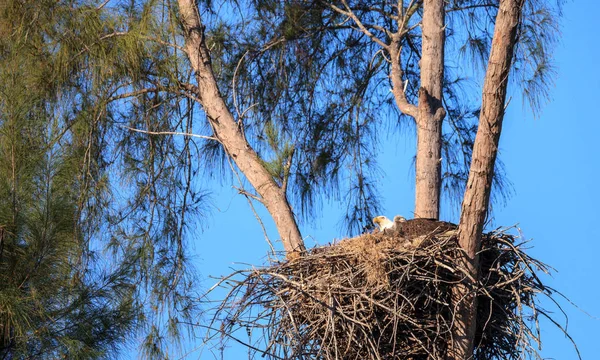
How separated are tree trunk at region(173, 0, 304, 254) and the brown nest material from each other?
0.45 metres

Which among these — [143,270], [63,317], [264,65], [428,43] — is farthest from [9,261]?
[428,43]

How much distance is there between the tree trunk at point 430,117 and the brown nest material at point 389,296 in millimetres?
604

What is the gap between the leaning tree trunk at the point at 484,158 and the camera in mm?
3760

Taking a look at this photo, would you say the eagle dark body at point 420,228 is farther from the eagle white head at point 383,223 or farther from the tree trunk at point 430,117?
the tree trunk at point 430,117

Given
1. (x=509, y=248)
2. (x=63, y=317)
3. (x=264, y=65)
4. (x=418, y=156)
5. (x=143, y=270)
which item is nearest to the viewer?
(x=509, y=248)

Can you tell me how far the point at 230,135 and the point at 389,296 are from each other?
5.26 ft

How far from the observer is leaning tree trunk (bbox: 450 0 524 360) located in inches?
148

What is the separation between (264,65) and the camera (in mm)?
6000

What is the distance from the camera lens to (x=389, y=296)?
3744 mm

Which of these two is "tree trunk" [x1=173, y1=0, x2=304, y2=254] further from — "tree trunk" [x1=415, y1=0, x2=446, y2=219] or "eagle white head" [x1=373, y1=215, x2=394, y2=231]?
"tree trunk" [x1=415, y1=0, x2=446, y2=219]

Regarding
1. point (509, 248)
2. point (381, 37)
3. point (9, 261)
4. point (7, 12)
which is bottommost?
point (509, 248)

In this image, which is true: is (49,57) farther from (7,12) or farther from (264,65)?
(264,65)

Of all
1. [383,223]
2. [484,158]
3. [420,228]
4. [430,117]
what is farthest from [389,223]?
[430,117]

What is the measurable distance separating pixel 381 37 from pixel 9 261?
9.44 ft
